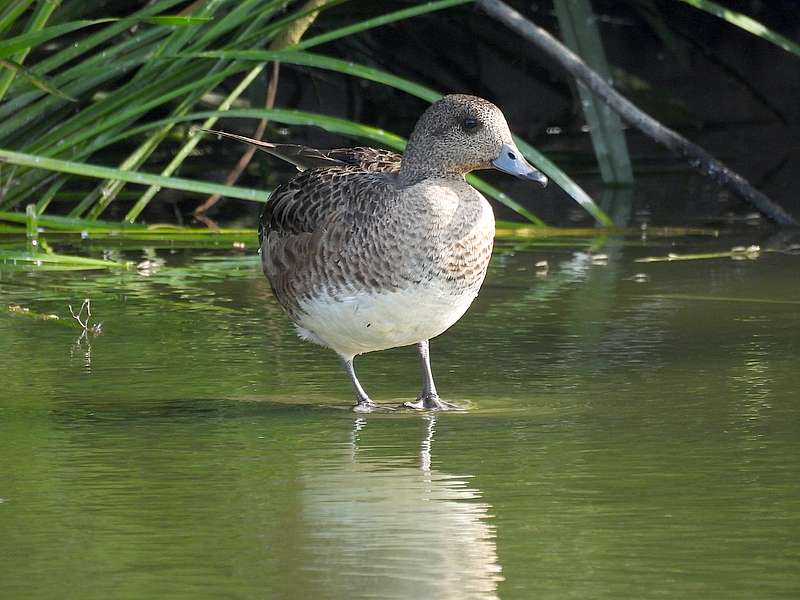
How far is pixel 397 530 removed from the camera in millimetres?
3408

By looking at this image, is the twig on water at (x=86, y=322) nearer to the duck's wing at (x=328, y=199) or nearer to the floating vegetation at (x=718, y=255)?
the duck's wing at (x=328, y=199)

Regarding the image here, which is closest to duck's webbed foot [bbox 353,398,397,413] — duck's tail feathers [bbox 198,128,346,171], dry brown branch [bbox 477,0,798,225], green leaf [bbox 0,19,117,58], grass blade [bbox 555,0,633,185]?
duck's tail feathers [bbox 198,128,346,171]

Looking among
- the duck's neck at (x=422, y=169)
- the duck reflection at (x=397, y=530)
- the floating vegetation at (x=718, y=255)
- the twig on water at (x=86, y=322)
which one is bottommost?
the duck reflection at (x=397, y=530)

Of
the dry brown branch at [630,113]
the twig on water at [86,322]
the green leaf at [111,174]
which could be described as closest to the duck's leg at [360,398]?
the twig on water at [86,322]

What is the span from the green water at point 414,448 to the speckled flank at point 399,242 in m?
0.26

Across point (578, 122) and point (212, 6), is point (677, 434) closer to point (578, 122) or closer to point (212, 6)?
point (212, 6)

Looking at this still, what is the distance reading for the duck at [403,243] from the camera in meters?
4.49

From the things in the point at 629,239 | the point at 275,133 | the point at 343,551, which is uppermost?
the point at 275,133

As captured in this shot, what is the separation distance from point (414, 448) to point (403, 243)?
1.99 feet

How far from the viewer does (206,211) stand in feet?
27.7

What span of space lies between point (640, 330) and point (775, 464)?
67.7 inches

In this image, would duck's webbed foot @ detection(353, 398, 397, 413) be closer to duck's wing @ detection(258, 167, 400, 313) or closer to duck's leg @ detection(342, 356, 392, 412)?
duck's leg @ detection(342, 356, 392, 412)

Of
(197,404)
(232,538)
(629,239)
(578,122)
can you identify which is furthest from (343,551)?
(578,122)

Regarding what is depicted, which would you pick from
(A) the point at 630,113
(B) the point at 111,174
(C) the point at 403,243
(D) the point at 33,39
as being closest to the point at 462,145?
(C) the point at 403,243
